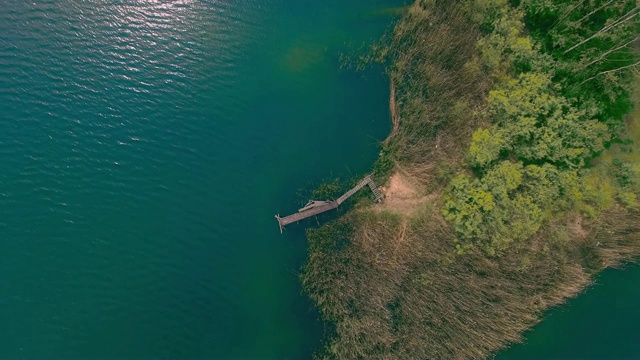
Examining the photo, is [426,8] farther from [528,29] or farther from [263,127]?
[263,127]

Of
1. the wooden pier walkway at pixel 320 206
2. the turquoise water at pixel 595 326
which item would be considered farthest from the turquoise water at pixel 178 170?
the turquoise water at pixel 595 326

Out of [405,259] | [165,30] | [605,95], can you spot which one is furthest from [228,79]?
[605,95]

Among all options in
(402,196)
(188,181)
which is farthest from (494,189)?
(188,181)

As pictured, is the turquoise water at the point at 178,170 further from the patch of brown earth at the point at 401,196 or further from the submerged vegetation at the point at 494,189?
the submerged vegetation at the point at 494,189

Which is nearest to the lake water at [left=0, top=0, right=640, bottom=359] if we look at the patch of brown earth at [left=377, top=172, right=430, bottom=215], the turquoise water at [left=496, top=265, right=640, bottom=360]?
the turquoise water at [left=496, top=265, right=640, bottom=360]

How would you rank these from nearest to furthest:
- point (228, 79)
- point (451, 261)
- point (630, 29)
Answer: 1. point (630, 29)
2. point (451, 261)
3. point (228, 79)

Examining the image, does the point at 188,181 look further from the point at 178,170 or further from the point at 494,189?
the point at 494,189
